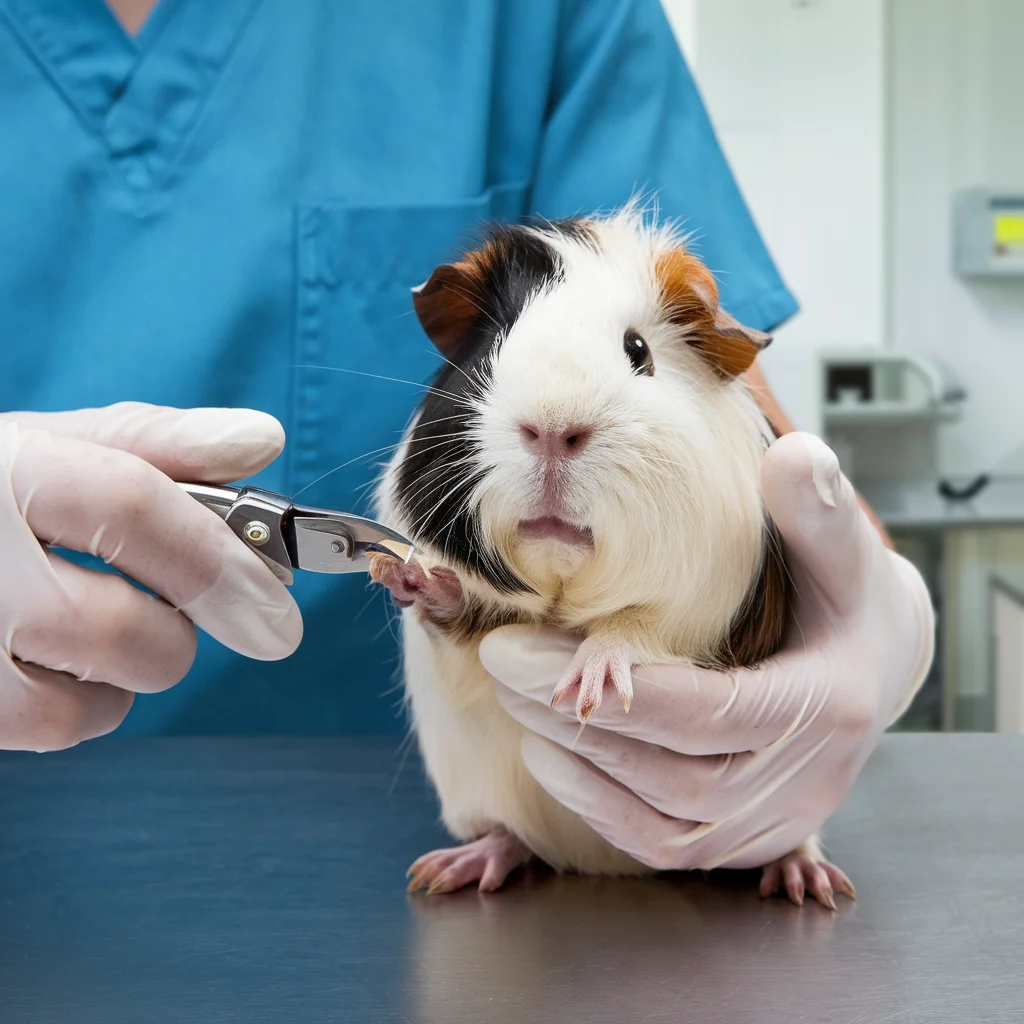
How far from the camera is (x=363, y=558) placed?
2.66 feet

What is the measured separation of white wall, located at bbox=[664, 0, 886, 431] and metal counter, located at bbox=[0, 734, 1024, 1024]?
2821 mm

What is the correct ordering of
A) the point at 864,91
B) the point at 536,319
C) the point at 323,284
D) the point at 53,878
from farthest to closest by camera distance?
the point at 864,91
the point at 323,284
the point at 53,878
the point at 536,319

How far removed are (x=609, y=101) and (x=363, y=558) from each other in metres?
0.86

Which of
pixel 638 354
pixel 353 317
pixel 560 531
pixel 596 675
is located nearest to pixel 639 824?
pixel 596 675

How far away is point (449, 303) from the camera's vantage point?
0.87 metres

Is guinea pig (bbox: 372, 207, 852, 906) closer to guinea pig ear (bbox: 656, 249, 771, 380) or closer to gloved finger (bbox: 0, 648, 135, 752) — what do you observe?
guinea pig ear (bbox: 656, 249, 771, 380)

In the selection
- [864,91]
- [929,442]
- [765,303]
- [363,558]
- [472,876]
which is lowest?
[929,442]

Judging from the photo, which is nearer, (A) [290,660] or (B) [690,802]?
(B) [690,802]

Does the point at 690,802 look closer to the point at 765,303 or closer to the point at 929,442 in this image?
the point at 765,303

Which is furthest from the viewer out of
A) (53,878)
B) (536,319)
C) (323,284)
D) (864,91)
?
(864,91)

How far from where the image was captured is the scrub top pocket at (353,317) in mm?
1334

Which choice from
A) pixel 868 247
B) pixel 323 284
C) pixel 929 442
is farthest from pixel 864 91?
pixel 323 284

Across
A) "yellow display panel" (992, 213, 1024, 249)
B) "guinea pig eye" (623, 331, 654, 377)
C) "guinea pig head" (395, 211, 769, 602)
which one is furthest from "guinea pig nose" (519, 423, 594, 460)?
"yellow display panel" (992, 213, 1024, 249)

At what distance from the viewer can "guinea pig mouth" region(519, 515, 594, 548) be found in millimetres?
767
